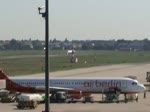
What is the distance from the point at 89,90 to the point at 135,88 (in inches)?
259

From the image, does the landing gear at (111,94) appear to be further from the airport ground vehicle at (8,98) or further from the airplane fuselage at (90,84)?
the airport ground vehicle at (8,98)

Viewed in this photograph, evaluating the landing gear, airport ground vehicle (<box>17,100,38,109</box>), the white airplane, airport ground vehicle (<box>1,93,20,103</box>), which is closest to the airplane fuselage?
the white airplane

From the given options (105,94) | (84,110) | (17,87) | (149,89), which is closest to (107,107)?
(84,110)

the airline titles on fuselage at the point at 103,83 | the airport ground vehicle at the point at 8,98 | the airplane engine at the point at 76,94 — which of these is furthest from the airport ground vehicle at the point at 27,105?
the airline titles on fuselage at the point at 103,83

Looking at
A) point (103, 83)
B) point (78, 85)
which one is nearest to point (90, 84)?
point (78, 85)

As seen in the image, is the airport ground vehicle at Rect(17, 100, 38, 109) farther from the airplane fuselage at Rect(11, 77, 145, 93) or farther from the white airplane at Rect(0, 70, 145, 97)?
the airplane fuselage at Rect(11, 77, 145, 93)

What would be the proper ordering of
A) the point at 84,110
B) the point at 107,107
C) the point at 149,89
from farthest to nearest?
the point at 149,89 → the point at 107,107 → the point at 84,110

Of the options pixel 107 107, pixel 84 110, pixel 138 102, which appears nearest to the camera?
pixel 84 110

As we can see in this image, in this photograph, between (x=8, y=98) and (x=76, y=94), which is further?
(x=76, y=94)

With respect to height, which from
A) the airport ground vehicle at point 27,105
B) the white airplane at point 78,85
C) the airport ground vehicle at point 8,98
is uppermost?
the white airplane at point 78,85

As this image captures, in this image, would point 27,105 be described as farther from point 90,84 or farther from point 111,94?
point 111,94

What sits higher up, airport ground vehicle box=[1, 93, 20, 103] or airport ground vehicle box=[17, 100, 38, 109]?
airport ground vehicle box=[17, 100, 38, 109]

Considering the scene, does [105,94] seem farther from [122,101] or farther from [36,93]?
[36,93]

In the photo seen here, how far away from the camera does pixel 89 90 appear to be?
69.4 metres
